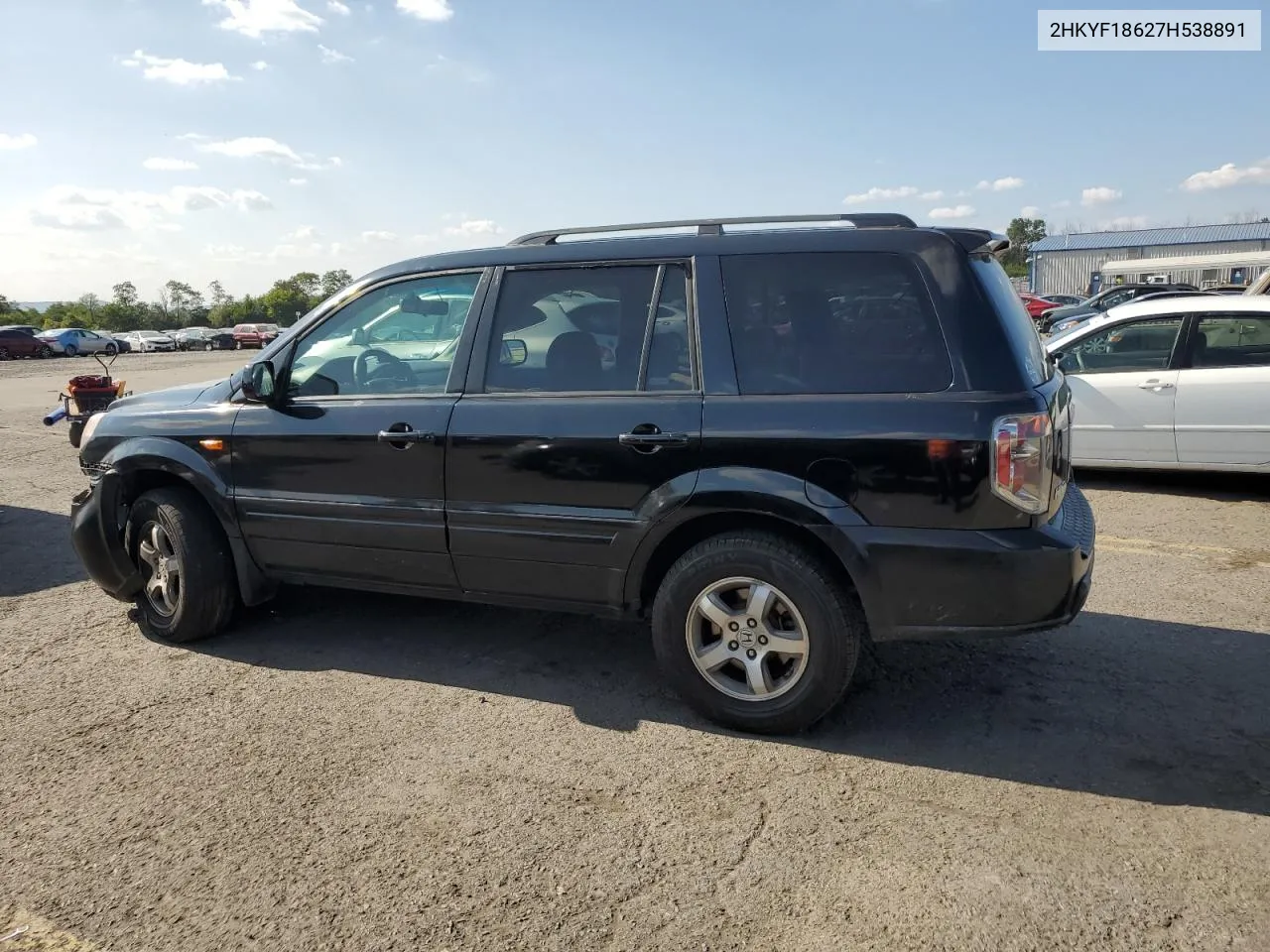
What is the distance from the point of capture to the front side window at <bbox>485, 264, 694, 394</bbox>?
3711 mm

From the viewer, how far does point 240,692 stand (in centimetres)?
409

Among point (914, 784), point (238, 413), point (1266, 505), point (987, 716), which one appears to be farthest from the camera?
point (1266, 505)

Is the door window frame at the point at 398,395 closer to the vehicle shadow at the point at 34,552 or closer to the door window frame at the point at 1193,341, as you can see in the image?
the vehicle shadow at the point at 34,552

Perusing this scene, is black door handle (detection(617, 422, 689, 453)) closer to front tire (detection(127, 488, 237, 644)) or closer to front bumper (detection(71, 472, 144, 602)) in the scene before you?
front tire (detection(127, 488, 237, 644))

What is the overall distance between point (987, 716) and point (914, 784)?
673mm

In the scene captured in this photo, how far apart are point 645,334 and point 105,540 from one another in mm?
3084

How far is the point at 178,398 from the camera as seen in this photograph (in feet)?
15.9

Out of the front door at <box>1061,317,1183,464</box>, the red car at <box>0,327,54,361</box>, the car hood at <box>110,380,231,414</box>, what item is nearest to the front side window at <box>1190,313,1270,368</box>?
the front door at <box>1061,317,1183,464</box>

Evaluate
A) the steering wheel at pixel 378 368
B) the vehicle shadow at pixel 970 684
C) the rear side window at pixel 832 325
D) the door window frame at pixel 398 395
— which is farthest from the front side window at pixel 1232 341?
the steering wheel at pixel 378 368

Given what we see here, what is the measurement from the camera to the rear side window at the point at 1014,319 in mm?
3361

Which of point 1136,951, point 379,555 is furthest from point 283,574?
point 1136,951

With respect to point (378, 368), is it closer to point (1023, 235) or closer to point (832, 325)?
point (832, 325)

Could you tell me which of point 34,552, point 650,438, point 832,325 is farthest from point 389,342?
point 34,552

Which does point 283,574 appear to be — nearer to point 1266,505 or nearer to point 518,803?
point 518,803
